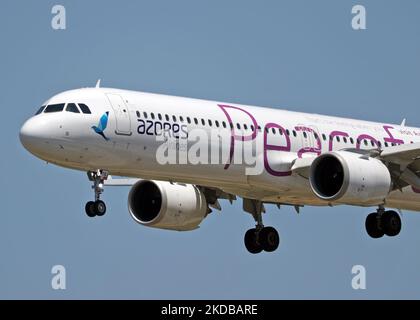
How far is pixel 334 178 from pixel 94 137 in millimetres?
9549

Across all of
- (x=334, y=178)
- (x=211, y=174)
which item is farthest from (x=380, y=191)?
(x=211, y=174)

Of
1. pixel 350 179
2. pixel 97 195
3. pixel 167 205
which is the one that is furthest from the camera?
pixel 167 205

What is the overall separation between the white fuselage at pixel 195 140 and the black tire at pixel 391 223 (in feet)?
6.09

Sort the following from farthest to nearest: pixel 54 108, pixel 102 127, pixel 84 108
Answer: pixel 54 108
pixel 84 108
pixel 102 127

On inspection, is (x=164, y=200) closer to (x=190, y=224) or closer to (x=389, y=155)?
(x=190, y=224)

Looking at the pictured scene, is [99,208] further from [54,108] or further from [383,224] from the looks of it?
[383,224]

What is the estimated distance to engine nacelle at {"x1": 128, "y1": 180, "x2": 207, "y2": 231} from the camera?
59.6 m

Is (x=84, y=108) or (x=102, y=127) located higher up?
(x=84, y=108)

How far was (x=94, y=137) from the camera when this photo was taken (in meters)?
52.4

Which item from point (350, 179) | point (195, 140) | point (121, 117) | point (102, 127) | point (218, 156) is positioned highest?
point (121, 117)

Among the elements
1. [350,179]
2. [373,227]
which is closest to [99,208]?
[350,179]

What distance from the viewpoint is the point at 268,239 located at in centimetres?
6156

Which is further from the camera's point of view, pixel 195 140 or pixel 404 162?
pixel 404 162

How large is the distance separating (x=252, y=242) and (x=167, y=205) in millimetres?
4492
